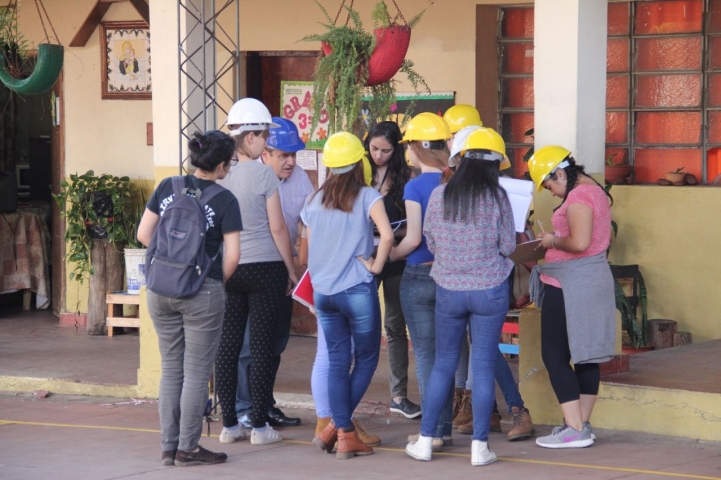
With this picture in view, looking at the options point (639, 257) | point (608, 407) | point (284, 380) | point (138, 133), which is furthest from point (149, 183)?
point (608, 407)

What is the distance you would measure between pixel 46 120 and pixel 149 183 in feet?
17.6

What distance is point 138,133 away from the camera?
11.2 metres

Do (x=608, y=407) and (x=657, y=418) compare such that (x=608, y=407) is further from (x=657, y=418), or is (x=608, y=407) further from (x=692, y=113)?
(x=692, y=113)

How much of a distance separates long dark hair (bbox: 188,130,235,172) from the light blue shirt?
590mm

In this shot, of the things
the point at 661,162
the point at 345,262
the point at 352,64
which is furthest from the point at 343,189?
the point at 661,162

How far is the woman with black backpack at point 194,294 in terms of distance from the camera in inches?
237

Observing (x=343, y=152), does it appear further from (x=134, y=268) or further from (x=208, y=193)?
(x=134, y=268)

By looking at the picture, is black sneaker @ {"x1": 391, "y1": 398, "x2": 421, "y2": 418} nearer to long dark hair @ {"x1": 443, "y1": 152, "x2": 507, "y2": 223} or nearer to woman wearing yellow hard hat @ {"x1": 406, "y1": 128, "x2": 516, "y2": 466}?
woman wearing yellow hard hat @ {"x1": 406, "y1": 128, "x2": 516, "y2": 466}

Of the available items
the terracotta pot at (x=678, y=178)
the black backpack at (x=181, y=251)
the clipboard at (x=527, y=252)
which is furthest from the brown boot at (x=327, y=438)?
the terracotta pot at (x=678, y=178)

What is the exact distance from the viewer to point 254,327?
6.64 metres

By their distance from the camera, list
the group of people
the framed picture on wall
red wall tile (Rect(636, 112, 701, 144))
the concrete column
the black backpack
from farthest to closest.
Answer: the framed picture on wall < red wall tile (Rect(636, 112, 701, 144)) < the concrete column < the group of people < the black backpack

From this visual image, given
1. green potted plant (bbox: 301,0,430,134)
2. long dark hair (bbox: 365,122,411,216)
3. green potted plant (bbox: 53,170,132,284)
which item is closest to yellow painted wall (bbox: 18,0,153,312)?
green potted plant (bbox: 53,170,132,284)

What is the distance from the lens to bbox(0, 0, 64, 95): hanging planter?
10.4 meters

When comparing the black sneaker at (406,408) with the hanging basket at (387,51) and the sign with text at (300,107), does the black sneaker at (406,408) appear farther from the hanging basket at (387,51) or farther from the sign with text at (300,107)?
the sign with text at (300,107)
